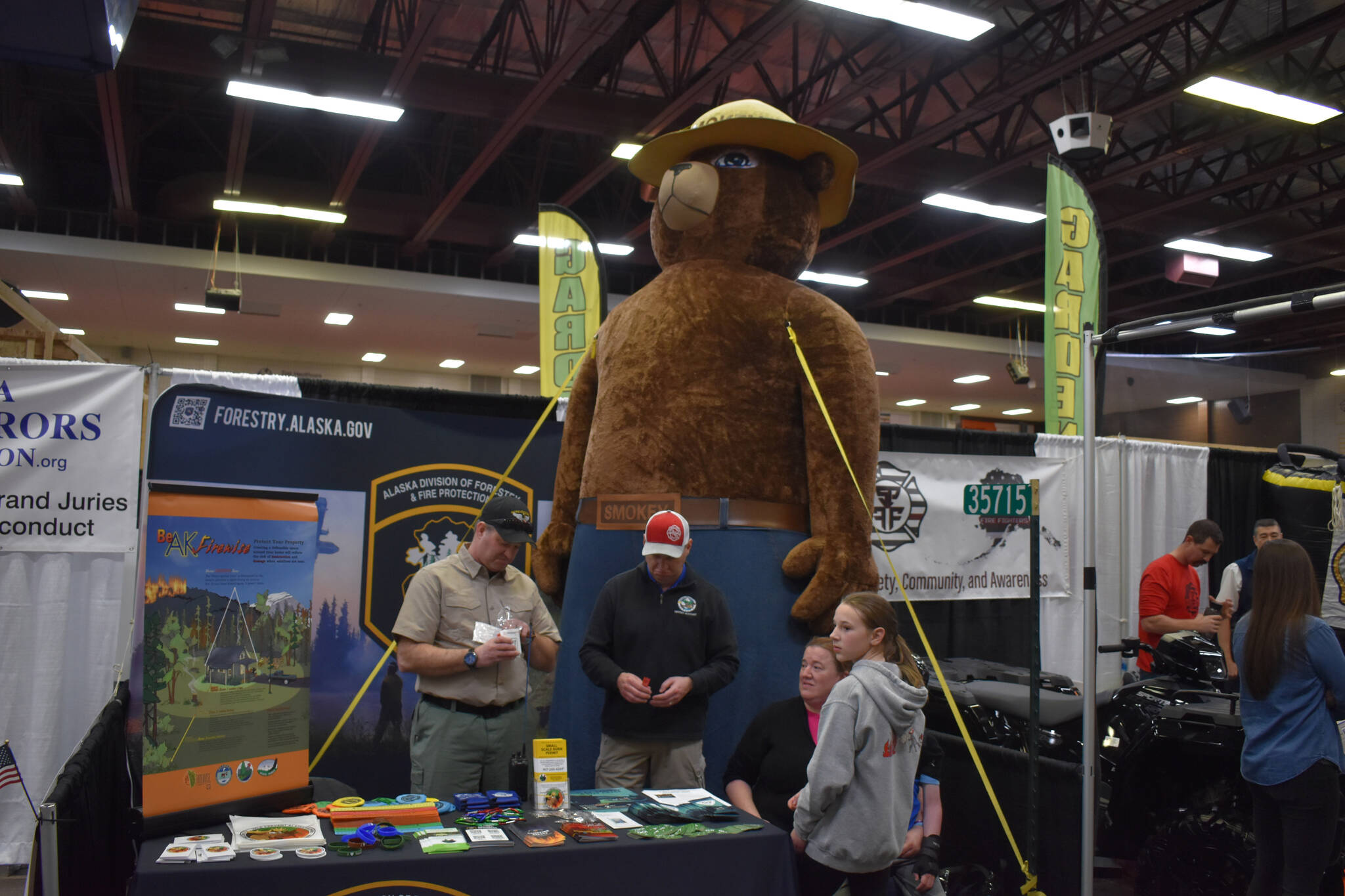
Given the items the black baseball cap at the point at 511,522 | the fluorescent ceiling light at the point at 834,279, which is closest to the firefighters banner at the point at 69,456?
the black baseball cap at the point at 511,522

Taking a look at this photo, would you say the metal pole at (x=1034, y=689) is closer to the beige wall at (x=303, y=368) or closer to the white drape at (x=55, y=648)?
the white drape at (x=55, y=648)

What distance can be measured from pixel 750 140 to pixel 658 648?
1834 millimetres

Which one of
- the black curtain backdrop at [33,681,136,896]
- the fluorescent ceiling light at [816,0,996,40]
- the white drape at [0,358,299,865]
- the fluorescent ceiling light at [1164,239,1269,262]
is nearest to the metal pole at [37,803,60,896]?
the black curtain backdrop at [33,681,136,896]

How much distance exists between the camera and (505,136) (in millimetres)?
9500

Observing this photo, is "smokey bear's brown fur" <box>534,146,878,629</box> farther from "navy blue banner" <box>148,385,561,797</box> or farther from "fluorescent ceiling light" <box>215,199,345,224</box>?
"fluorescent ceiling light" <box>215,199,345,224</box>

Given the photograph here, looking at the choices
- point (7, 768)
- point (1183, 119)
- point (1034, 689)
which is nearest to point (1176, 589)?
point (1034, 689)

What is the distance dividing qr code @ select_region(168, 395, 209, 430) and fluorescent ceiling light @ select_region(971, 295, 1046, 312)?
13098mm

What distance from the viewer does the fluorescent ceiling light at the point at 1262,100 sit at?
816 centimetres

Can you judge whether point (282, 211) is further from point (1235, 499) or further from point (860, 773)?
point (860, 773)

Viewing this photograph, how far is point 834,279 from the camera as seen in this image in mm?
13828

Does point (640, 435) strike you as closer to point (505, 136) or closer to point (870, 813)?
point (870, 813)

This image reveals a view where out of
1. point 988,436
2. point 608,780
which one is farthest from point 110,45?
point 988,436

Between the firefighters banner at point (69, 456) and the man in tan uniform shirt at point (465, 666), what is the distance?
1.58 m

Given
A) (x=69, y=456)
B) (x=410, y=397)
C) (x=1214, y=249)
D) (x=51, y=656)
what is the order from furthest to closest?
(x=1214, y=249) < (x=410, y=397) < (x=51, y=656) < (x=69, y=456)
